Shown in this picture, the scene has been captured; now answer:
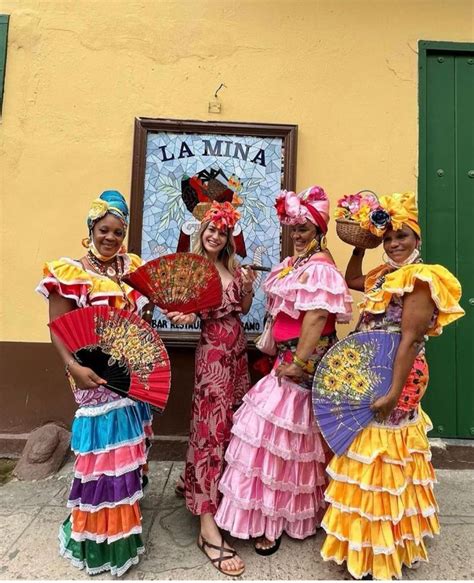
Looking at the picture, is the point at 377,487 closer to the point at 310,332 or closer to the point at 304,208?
the point at 310,332

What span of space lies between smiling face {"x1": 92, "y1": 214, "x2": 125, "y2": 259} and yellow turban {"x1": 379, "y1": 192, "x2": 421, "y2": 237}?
147 centimetres

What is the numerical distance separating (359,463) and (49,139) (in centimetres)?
352

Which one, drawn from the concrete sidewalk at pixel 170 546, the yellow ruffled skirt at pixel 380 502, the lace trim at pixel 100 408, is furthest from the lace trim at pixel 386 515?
the lace trim at pixel 100 408

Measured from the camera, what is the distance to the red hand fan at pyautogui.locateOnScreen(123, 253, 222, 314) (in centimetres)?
243

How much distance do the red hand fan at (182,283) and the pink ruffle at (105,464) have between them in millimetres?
827

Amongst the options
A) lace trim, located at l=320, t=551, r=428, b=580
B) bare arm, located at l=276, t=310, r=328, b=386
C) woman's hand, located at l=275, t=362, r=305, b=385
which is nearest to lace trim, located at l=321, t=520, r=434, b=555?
lace trim, located at l=320, t=551, r=428, b=580

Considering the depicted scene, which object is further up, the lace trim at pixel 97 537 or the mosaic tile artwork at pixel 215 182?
the mosaic tile artwork at pixel 215 182

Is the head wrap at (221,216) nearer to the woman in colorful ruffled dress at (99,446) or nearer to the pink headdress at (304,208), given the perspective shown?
the pink headdress at (304,208)

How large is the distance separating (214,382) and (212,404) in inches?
5.2

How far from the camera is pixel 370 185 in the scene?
372 centimetres

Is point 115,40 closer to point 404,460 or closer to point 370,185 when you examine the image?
point 370,185

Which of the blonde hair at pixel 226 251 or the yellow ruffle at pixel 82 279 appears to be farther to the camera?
the blonde hair at pixel 226 251

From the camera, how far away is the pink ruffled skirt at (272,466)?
8.02 ft

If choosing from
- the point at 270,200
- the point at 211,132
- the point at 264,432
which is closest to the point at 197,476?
the point at 264,432
